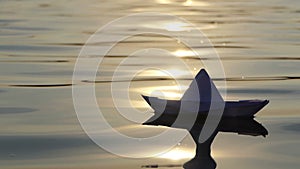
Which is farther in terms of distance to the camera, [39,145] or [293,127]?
[293,127]

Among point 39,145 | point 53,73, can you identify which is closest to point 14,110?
point 39,145

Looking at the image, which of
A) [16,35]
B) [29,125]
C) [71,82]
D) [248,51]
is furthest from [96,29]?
[29,125]

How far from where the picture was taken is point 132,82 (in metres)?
16.6

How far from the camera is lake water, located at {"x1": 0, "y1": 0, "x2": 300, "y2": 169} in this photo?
34.5ft

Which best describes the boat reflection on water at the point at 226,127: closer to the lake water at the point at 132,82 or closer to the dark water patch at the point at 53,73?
the lake water at the point at 132,82

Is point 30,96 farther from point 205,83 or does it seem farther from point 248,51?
point 248,51

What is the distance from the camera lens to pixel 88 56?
20984mm

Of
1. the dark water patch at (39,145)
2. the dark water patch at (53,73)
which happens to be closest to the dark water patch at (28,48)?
the dark water patch at (53,73)

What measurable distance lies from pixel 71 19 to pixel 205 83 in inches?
740

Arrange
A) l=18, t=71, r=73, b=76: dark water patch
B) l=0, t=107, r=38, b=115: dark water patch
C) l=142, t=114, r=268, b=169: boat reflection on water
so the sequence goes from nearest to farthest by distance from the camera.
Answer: l=142, t=114, r=268, b=169: boat reflection on water < l=0, t=107, r=38, b=115: dark water patch < l=18, t=71, r=73, b=76: dark water patch

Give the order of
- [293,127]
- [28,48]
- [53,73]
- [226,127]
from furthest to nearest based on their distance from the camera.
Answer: [28,48] < [53,73] < [293,127] < [226,127]

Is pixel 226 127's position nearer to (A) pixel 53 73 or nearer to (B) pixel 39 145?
(B) pixel 39 145

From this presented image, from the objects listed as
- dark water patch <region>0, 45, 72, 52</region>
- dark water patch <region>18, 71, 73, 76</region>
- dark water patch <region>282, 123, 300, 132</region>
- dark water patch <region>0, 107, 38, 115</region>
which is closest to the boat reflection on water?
dark water patch <region>282, 123, 300, 132</region>

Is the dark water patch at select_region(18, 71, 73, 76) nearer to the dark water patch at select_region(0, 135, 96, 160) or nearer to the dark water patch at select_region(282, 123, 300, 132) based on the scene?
the dark water patch at select_region(0, 135, 96, 160)
